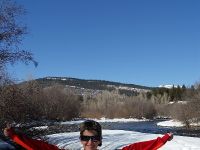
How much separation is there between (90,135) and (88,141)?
0.05m

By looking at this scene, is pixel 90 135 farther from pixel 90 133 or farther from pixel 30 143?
pixel 30 143

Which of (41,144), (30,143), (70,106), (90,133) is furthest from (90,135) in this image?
(70,106)

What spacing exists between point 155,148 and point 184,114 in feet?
236

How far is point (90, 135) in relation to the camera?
384 cm

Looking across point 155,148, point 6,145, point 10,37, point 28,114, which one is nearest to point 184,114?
point 28,114

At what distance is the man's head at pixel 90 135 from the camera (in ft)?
12.5

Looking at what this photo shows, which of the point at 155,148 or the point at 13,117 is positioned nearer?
the point at 155,148

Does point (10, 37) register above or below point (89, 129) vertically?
above

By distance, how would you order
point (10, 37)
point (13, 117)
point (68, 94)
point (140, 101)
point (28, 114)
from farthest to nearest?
point (140, 101), point (68, 94), point (28, 114), point (13, 117), point (10, 37)

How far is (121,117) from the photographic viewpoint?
12925 cm

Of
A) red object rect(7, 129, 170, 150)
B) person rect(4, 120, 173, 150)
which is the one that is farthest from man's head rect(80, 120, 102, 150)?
red object rect(7, 129, 170, 150)

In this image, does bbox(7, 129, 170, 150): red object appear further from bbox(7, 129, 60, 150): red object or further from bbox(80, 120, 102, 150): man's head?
bbox(80, 120, 102, 150): man's head

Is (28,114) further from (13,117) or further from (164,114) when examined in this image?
(164,114)

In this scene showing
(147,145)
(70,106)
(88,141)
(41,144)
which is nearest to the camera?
(88,141)
